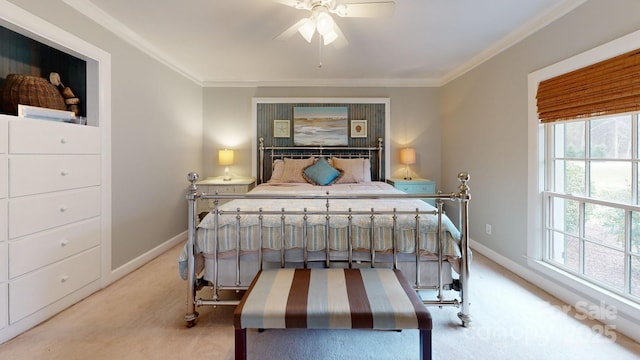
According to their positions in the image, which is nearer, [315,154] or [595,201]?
[595,201]

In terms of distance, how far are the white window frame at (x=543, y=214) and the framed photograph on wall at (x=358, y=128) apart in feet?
7.95

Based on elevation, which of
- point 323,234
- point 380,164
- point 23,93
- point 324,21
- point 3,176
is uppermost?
point 324,21

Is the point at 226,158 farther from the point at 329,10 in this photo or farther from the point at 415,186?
the point at 415,186

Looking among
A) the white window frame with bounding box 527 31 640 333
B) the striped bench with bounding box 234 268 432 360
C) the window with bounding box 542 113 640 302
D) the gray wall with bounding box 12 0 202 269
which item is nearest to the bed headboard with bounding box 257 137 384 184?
the gray wall with bounding box 12 0 202 269

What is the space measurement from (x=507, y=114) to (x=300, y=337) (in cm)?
310

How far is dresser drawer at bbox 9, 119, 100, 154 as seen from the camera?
193cm

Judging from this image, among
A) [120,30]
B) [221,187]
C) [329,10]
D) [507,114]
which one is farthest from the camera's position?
[221,187]

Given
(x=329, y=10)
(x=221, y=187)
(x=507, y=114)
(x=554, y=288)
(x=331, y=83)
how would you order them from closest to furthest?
1. (x=329, y=10)
2. (x=554, y=288)
3. (x=507, y=114)
4. (x=221, y=187)
5. (x=331, y=83)

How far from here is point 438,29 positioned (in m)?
2.93

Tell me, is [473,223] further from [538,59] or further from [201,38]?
[201,38]

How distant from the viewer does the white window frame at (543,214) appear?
193 centimetres

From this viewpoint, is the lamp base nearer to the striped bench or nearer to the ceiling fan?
the ceiling fan

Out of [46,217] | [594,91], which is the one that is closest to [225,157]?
[46,217]

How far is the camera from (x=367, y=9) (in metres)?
2.15
